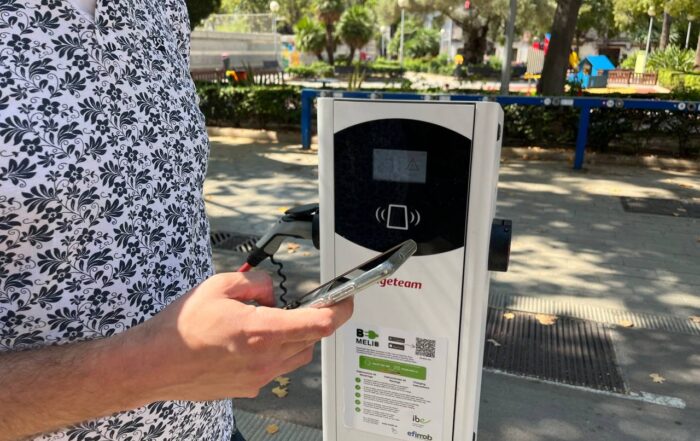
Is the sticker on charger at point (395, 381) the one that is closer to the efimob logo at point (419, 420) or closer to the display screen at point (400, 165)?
the efimob logo at point (419, 420)

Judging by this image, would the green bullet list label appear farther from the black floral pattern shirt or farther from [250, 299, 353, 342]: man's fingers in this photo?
[250, 299, 353, 342]: man's fingers

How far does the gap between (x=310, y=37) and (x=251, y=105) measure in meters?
24.6

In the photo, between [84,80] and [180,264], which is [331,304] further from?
[84,80]

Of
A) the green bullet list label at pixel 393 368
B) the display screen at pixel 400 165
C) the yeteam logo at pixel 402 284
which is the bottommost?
the green bullet list label at pixel 393 368

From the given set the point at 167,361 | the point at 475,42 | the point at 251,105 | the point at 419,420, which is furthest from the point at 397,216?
the point at 475,42

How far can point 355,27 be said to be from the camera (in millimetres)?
31984

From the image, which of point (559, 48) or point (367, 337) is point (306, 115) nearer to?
point (559, 48)

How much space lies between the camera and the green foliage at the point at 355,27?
31984 mm

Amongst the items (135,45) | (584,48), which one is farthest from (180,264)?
(584,48)

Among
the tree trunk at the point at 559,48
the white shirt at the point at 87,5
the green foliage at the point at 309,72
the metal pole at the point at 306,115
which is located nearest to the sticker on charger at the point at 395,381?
the white shirt at the point at 87,5

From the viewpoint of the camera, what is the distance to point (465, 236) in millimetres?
1404

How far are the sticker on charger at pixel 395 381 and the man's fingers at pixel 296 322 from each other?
91 centimetres

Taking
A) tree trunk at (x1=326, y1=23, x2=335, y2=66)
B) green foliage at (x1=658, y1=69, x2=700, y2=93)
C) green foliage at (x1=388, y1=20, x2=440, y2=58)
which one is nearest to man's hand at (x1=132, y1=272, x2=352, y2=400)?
green foliage at (x1=658, y1=69, x2=700, y2=93)

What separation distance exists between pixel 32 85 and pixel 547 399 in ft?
8.84
